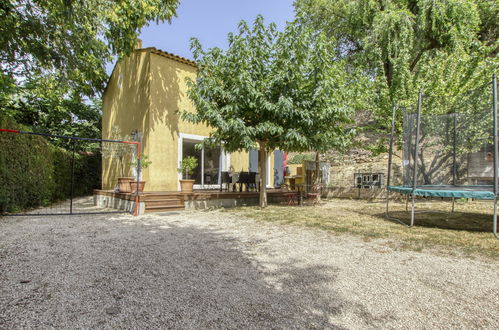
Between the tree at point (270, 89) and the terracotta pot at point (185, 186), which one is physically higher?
the tree at point (270, 89)

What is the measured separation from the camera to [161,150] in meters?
9.84

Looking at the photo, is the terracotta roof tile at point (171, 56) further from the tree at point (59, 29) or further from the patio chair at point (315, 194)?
the patio chair at point (315, 194)

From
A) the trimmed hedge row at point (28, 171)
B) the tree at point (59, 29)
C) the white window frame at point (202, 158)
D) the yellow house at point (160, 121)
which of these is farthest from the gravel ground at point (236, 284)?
the white window frame at point (202, 158)

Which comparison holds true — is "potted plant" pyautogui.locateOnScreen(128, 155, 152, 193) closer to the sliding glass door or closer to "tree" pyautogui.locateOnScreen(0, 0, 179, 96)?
the sliding glass door

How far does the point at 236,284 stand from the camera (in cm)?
288

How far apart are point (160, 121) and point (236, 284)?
8090mm

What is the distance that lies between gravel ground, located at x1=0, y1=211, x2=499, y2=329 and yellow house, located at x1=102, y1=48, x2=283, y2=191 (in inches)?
201

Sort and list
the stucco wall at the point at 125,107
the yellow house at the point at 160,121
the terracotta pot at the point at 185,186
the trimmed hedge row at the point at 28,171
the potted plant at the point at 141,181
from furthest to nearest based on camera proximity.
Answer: the stucco wall at the point at 125,107, the yellow house at the point at 160,121, the terracotta pot at the point at 185,186, the potted plant at the point at 141,181, the trimmed hedge row at the point at 28,171

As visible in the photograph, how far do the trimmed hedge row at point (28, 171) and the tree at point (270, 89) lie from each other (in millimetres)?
4404

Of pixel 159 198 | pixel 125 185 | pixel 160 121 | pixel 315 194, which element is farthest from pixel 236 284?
pixel 160 121

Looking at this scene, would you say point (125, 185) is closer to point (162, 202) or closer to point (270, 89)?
point (162, 202)

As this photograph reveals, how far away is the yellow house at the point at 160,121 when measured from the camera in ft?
31.9

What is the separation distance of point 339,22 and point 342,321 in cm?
1646

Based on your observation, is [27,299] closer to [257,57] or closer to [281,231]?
[281,231]
